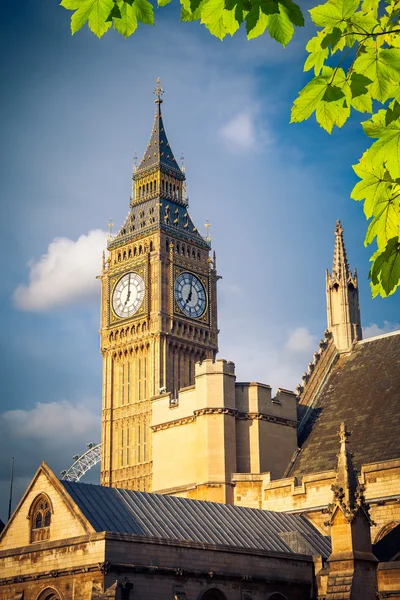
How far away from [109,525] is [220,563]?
13.8 feet

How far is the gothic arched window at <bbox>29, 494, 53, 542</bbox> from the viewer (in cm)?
3569

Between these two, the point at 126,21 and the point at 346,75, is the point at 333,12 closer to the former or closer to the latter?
the point at 346,75

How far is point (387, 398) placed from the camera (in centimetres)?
4675

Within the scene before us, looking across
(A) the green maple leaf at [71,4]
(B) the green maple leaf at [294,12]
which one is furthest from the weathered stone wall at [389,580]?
(A) the green maple leaf at [71,4]

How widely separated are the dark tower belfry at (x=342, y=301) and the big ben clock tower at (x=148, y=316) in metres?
46.9

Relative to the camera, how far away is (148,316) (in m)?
105

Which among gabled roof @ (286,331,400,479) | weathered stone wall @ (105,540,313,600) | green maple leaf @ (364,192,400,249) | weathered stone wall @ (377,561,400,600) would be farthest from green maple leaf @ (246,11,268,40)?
gabled roof @ (286,331,400,479)

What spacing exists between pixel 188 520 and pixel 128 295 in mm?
71078

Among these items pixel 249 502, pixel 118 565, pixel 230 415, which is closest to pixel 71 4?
pixel 118 565

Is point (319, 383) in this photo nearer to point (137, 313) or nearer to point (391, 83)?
point (391, 83)

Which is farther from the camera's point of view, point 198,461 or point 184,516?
point 198,461

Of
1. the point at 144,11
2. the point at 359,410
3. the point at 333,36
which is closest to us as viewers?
the point at 333,36

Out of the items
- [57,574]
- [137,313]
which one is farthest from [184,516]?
[137,313]

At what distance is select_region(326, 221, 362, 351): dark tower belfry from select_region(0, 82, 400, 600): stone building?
8cm
